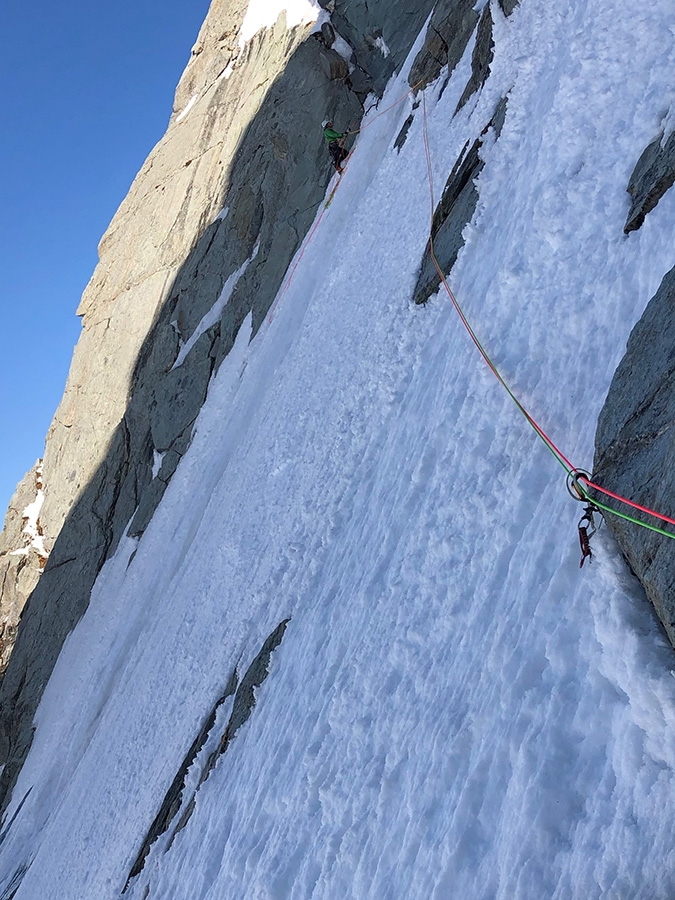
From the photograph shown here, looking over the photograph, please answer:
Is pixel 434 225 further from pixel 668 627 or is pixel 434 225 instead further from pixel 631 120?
pixel 668 627

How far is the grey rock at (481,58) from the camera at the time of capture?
11.3 m

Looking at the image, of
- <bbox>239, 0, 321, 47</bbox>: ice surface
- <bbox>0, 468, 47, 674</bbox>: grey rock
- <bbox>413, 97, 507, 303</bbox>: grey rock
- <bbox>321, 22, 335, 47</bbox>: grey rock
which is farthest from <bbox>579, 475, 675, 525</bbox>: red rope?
<bbox>0, 468, 47, 674</bbox>: grey rock

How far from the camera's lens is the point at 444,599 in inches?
207

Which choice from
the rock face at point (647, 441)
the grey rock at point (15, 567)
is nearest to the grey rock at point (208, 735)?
the rock face at point (647, 441)

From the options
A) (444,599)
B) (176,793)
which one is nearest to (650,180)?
(444,599)

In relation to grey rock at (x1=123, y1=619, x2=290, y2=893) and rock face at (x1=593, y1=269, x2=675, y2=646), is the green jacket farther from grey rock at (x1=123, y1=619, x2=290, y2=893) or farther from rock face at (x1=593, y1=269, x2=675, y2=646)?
rock face at (x1=593, y1=269, x2=675, y2=646)

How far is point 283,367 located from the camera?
1377 cm

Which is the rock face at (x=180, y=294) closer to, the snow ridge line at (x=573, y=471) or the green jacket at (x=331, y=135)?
the green jacket at (x=331, y=135)

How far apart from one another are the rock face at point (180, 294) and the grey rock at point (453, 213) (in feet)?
29.0

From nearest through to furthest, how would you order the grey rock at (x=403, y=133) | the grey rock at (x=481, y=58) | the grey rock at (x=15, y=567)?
the grey rock at (x=481, y=58), the grey rock at (x=403, y=133), the grey rock at (x=15, y=567)

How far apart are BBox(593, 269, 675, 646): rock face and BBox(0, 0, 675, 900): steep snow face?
0.91 ft

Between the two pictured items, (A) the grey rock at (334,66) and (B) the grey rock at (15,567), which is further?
(B) the grey rock at (15,567)

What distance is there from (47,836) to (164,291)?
17.2m

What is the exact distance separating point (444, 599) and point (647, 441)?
6.23 ft
